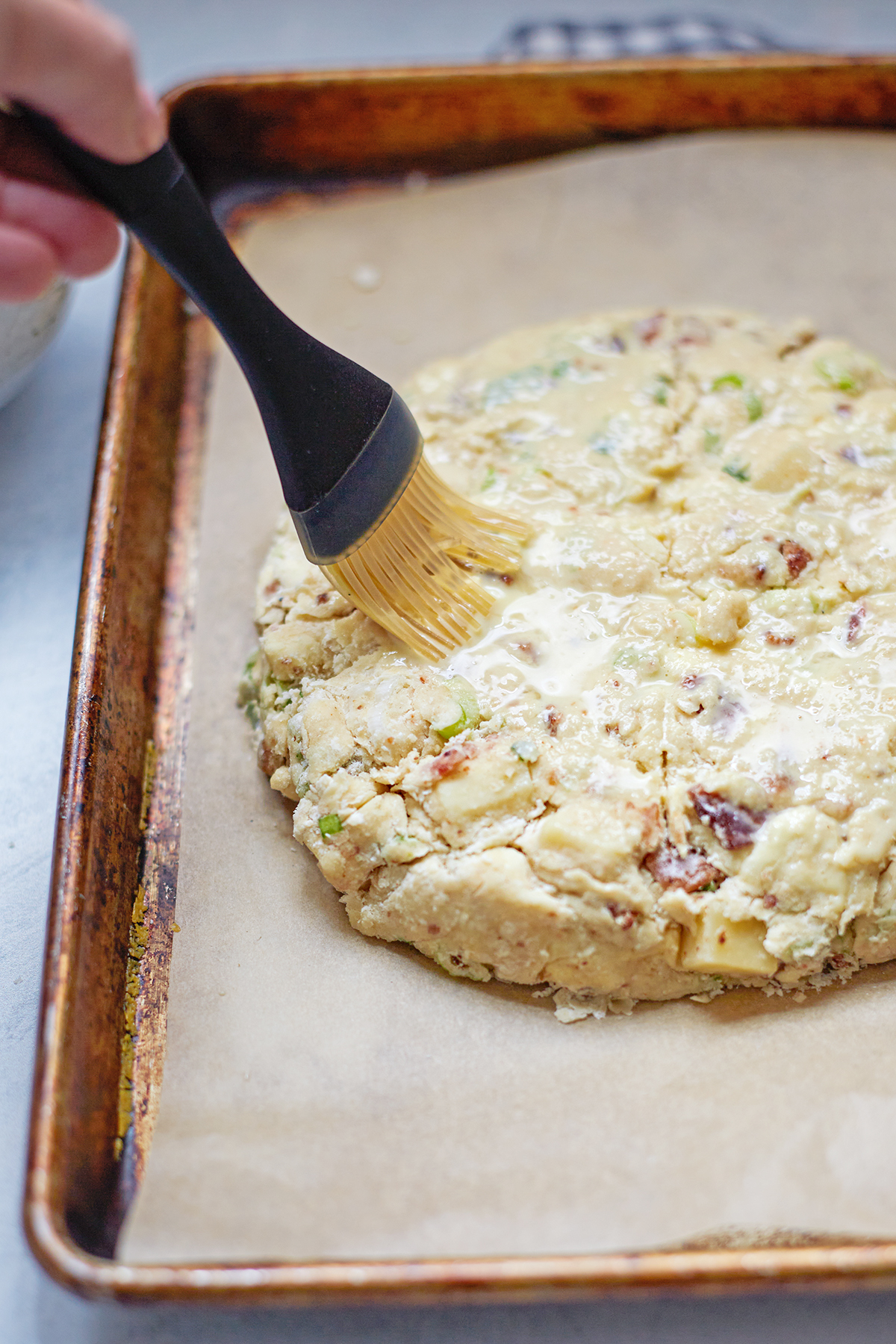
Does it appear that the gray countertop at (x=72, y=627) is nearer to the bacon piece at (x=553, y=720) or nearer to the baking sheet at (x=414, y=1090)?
the baking sheet at (x=414, y=1090)

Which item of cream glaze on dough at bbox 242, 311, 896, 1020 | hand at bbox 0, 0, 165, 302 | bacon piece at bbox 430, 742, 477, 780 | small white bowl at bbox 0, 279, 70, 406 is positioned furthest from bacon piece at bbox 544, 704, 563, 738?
small white bowl at bbox 0, 279, 70, 406

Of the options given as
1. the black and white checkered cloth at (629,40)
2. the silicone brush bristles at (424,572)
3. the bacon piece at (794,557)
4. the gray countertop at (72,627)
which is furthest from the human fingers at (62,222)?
the black and white checkered cloth at (629,40)

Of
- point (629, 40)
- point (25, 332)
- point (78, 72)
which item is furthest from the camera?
point (629, 40)

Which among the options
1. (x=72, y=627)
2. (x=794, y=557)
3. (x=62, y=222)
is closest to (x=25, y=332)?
(x=72, y=627)

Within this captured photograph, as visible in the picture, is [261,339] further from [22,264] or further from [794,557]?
[794,557]

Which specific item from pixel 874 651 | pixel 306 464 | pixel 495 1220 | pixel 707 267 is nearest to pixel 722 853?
pixel 874 651

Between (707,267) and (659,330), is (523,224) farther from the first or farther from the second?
(659,330)

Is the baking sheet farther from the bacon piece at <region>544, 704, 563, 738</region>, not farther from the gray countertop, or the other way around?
the bacon piece at <region>544, 704, 563, 738</region>
